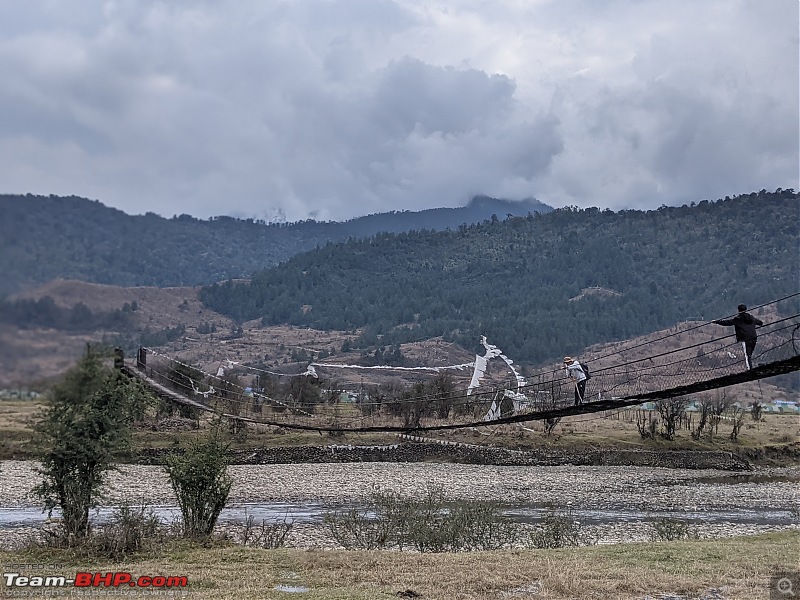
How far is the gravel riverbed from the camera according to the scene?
2452 centimetres

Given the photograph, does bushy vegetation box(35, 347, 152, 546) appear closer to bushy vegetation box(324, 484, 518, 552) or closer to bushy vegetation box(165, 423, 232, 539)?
bushy vegetation box(165, 423, 232, 539)

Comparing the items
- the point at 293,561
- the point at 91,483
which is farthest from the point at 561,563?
the point at 91,483

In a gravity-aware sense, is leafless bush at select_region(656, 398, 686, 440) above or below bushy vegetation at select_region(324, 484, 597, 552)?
above

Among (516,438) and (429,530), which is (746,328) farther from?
(516,438)

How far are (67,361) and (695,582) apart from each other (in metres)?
7.90

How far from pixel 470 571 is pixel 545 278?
505ft

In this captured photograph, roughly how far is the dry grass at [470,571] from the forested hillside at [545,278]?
10541cm

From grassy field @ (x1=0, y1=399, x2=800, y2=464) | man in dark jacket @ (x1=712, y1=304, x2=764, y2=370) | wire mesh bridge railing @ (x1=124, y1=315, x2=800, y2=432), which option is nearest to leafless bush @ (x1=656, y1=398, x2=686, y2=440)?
grassy field @ (x1=0, y1=399, x2=800, y2=464)

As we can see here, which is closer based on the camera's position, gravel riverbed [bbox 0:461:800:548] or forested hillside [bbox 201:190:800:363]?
gravel riverbed [bbox 0:461:800:548]

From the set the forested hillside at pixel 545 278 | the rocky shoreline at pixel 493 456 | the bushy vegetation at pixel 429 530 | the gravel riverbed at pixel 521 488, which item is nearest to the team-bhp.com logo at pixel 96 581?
the bushy vegetation at pixel 429 530

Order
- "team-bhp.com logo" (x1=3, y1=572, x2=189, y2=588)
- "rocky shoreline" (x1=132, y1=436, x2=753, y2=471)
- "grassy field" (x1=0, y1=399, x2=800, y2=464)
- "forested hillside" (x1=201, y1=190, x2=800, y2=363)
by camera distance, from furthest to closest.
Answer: "forested hillside" (x1=201, y1=190, x2=800, y2=363) < "grassy field" (x1=0, y1=399, x2=800, y2=464) < "rocky shoreline" (x1=132, y1=436, x2=753, y2=471) < "team-bhp.com logo" (x1=3, y1=572, x2=189, y2=588)

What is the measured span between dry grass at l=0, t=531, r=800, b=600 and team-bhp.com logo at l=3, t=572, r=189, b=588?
28 centimetres

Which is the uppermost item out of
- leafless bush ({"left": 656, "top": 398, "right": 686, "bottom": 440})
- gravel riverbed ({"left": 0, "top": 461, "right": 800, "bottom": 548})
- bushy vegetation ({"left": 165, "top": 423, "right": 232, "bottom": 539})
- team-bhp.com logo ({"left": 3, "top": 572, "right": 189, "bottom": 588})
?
leafless bush ({"left": 656, "top": 398, "right": 686, "bottom": 440})

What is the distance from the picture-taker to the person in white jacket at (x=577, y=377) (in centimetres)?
1541
